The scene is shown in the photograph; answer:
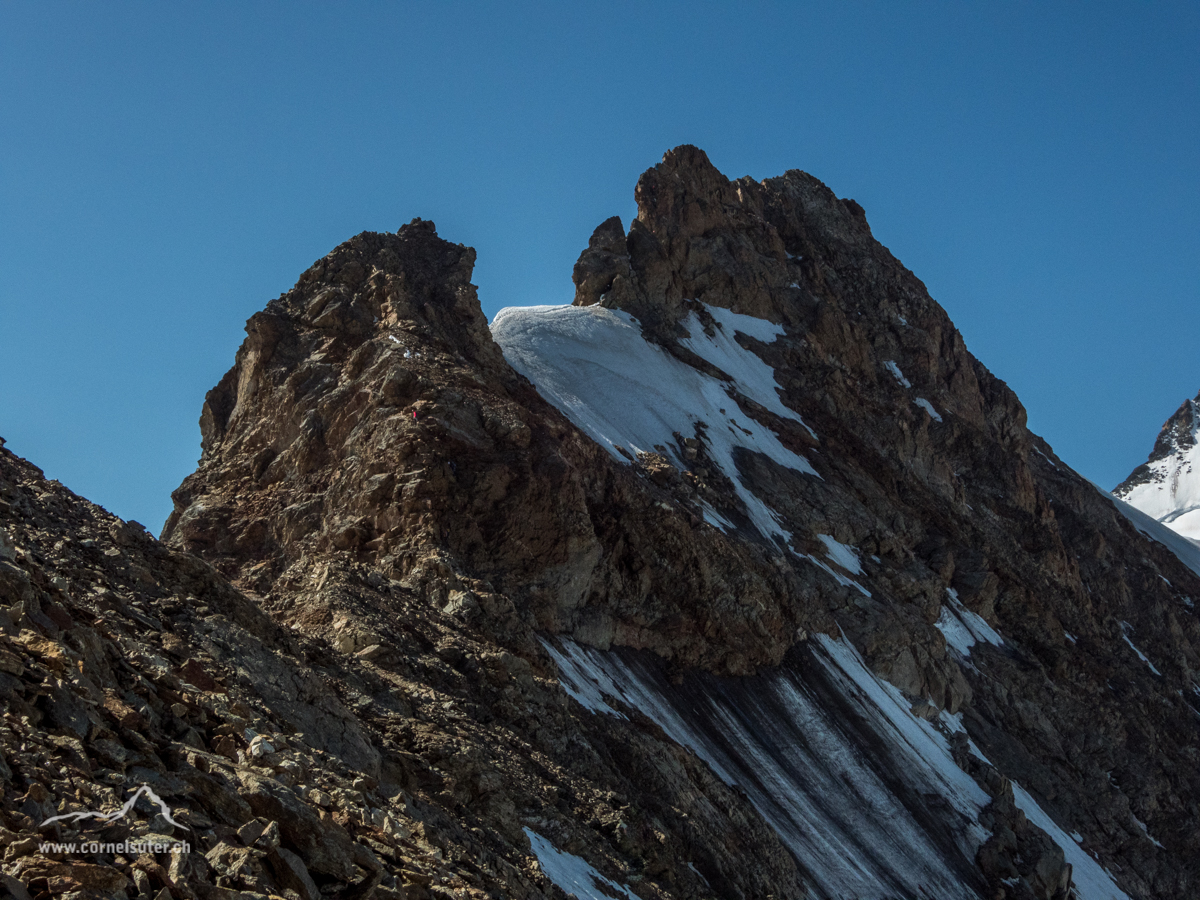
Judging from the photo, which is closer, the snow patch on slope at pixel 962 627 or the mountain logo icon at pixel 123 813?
the mountain logo icon at pixel 123 813

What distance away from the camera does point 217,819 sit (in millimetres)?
11508

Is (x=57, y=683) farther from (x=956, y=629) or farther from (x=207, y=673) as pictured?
(x=956, y=629)

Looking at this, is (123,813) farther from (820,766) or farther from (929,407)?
(929,407)

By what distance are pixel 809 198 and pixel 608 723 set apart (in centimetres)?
7036

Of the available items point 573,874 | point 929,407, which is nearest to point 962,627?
point 929,407

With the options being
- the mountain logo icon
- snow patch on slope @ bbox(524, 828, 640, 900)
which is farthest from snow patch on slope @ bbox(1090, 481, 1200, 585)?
the mountain logo icon

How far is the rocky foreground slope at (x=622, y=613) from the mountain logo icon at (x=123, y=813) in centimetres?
16

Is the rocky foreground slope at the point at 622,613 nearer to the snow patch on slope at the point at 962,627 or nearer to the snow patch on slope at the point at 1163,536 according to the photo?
the snow patch on slope at the point at 962,627

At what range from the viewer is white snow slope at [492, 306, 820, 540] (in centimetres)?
5519

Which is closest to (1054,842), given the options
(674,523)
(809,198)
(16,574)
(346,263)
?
(674,523)

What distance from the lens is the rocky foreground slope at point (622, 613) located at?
14.0 metres

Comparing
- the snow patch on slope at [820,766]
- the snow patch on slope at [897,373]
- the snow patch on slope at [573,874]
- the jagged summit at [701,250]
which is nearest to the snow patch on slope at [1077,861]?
the snow patch on slope at [820,766]

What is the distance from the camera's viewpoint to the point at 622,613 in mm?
40156

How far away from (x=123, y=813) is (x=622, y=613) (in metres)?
30.5
